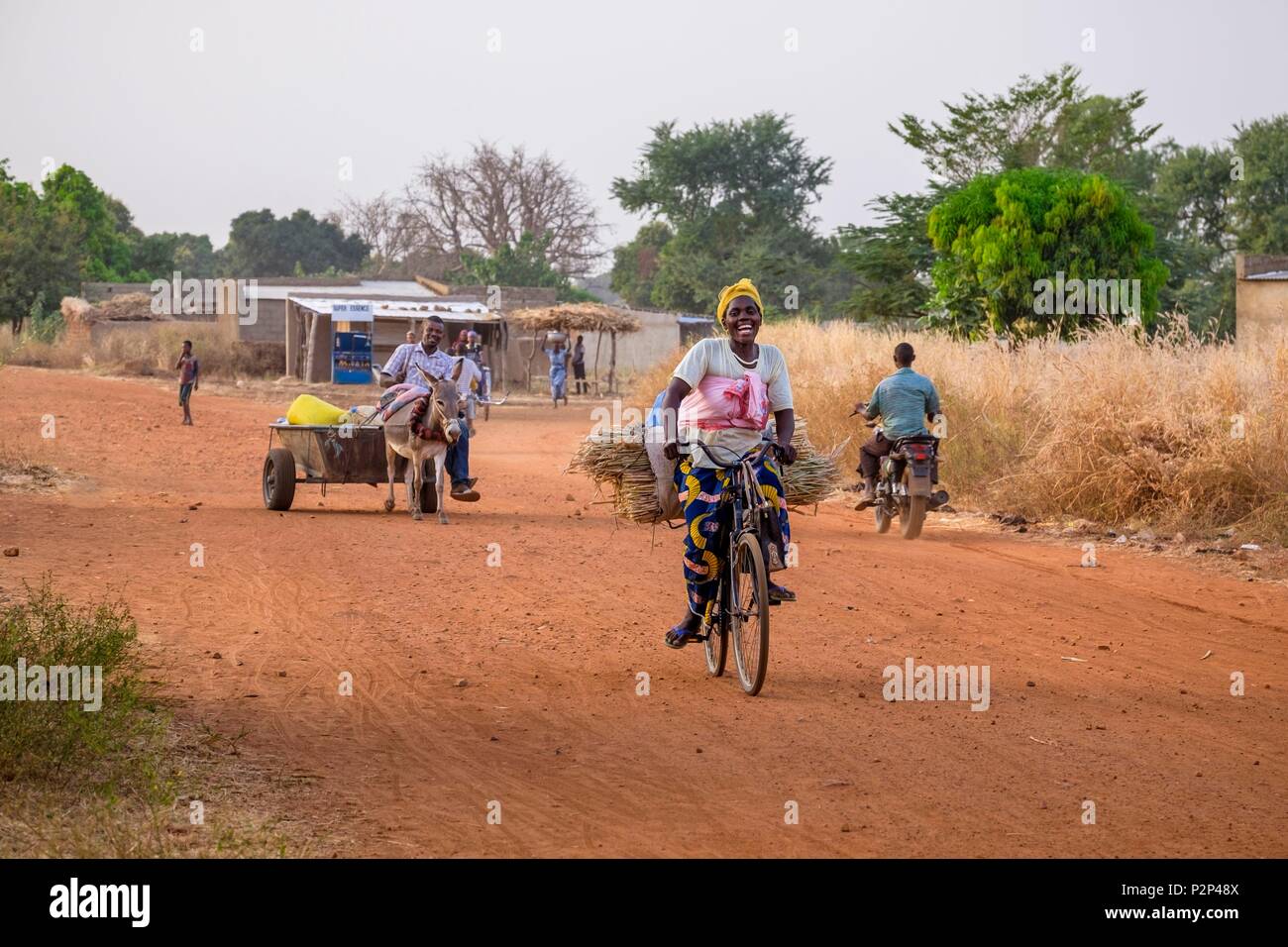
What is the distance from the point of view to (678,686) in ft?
26.1

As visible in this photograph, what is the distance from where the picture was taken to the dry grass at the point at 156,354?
1876 inches

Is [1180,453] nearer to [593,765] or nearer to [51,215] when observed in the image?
[593,765]

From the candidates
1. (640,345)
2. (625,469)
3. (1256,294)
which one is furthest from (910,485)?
(640,345)

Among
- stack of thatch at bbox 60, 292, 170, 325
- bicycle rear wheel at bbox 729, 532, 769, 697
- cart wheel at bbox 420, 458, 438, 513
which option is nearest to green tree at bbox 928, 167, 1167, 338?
cart wheel at bbox 420, 458, 438, 513

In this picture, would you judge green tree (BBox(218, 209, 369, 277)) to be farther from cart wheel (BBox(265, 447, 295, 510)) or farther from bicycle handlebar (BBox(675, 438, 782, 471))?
bicycle handlebar (BBox(675, 438, 782, 471))

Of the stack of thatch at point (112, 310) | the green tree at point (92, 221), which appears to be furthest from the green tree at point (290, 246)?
the stack of thatch at point (112, 310)

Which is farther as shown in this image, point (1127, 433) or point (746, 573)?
point (1127, 433)

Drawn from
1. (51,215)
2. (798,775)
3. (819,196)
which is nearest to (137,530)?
(798,775)

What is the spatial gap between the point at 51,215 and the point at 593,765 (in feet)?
192

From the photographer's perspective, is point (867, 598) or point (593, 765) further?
point (867, 598)

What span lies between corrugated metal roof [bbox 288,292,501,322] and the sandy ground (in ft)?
96.2

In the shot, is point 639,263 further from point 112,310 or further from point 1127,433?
point 1127,433

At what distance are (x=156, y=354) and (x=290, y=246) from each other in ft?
129

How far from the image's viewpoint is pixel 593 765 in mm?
6309
